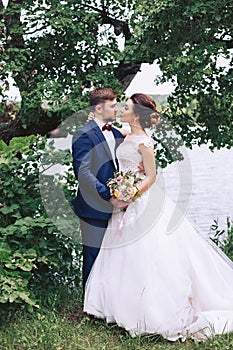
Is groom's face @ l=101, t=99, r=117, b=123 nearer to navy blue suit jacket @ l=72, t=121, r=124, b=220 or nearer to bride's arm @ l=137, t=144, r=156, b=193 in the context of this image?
navy blue suit jacket @ l=72, t=121, r=124, b=220

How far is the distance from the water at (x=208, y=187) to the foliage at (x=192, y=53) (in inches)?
36.7

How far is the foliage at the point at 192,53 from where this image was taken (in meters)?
5.70

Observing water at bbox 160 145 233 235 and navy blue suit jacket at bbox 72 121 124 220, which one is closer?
navy blue suit jacket at bbox 72 121 124 220

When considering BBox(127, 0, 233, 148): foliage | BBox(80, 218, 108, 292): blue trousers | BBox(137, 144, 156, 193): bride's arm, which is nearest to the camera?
BBox(137, 144, 156, 193): bride's arm

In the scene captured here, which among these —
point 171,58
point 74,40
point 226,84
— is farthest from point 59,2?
point 226,84

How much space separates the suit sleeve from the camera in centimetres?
430

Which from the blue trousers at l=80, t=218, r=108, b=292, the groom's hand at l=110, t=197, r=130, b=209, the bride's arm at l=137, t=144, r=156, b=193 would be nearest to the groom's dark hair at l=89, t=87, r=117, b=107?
the bride's arm at l=137, t=144, r=156, b=193

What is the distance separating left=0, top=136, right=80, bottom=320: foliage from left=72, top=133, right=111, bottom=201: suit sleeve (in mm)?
554

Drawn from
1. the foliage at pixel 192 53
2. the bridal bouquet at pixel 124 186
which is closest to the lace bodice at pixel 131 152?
the bridal bouquet at pixel 124 186

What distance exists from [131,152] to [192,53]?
1794mm

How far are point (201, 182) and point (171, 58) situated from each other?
23.6ft

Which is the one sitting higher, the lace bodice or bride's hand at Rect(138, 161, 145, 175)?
the lace bodice

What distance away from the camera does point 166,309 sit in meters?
4.17

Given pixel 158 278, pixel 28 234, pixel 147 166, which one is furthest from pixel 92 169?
pixel 158 278
